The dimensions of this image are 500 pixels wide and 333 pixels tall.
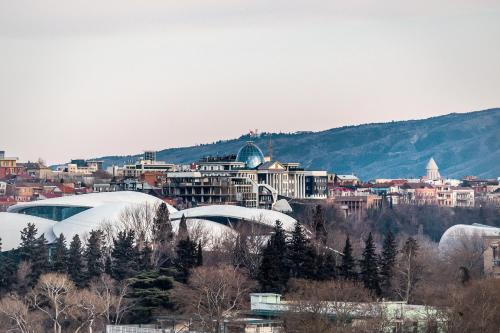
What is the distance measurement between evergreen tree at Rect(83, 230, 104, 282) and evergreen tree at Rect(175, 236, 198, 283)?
5191mm

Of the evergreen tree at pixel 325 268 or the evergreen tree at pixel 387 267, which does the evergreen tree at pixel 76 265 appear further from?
the evergreen tree at pixel 387 267

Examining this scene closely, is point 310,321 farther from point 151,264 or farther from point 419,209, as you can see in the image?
point 419,209

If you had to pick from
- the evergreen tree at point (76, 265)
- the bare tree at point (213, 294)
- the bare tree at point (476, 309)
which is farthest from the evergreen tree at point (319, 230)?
the bare tree at point (476, 309)

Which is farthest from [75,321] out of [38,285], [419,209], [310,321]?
[419,209]

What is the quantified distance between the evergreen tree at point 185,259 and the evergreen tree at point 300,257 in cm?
438

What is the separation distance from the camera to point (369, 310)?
68000mm

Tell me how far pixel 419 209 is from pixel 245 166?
22.0 meters

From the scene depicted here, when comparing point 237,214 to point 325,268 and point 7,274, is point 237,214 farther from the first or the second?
point 325,268

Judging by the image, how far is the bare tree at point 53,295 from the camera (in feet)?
261

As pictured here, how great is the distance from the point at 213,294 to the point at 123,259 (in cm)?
1796

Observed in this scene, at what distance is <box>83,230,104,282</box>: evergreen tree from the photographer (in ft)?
300

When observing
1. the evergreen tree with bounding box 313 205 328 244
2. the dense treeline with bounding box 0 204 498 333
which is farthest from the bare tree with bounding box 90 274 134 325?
the evergreen tree with bounding box 313 205 328 244

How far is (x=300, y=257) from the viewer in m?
85.1

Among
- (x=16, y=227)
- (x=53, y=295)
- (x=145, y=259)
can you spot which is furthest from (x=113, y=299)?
(x=16, y=227)
